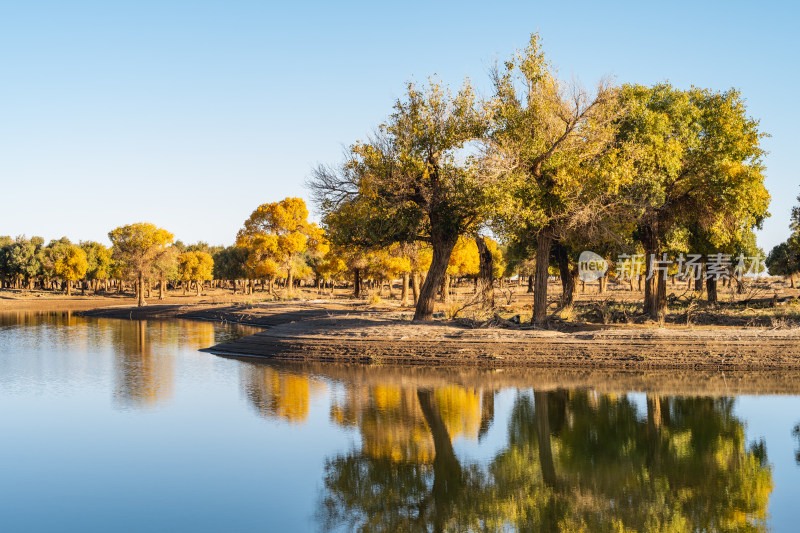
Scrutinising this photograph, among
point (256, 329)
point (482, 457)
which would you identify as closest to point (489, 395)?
point (482, 457)

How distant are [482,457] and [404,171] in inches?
669

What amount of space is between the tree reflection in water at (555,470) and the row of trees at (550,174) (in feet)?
33.5

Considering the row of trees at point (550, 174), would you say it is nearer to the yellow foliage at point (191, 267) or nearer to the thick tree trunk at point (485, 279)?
the thick tree trunk at point (485, 279)

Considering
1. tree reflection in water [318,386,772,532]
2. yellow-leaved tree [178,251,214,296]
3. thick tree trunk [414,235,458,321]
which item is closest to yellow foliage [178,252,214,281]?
yellow-leaved tree [178,251,214,296]

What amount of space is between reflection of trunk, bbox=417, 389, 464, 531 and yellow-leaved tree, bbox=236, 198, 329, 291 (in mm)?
44813

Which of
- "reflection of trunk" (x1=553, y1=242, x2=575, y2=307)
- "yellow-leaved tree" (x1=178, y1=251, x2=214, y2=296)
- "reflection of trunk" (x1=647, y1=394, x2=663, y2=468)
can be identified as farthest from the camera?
"yellow-leaved tree" (x1=178, y1=251, x2=214, y2=296)

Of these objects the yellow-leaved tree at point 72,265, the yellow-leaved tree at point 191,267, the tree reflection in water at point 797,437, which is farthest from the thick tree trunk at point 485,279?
the yellow-leaved tree at point 72,265

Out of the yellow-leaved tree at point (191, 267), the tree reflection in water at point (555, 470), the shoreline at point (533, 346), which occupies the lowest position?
the tree reflection in water at point (555, 470)

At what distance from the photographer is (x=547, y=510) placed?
11641mm

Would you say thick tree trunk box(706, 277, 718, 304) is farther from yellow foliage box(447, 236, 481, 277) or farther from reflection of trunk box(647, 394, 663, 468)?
reflection of trunk box(647, 394, 663, 468)

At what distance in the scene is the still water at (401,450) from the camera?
11359 millimetres

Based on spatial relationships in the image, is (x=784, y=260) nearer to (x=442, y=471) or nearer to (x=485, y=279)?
(x=485, y=279)

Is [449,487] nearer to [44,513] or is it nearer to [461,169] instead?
[44,513]

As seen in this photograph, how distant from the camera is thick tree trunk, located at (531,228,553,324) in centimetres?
2950
